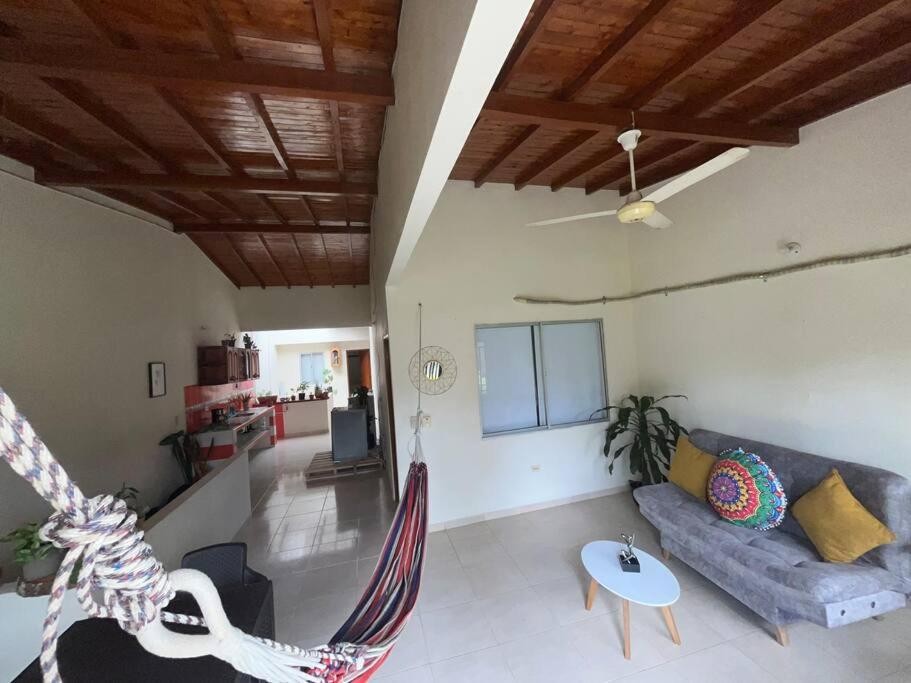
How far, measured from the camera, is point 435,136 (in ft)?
3.96

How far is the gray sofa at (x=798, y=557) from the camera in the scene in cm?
181

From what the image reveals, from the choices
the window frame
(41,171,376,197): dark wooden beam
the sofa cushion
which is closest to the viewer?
the sofa cushion

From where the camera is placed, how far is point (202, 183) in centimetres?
320

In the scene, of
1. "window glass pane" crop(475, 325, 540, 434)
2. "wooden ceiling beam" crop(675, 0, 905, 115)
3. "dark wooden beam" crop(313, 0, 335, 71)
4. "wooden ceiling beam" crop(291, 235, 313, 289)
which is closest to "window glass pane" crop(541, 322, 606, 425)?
"window glass pane" crop(475, 325, 540, 434)

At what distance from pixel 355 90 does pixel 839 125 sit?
3.12m

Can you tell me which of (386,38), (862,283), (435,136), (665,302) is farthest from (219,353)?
(862,283)

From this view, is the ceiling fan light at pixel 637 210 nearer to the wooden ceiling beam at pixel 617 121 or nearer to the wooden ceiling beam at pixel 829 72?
the wooden ceiling beam at pixel 617 121

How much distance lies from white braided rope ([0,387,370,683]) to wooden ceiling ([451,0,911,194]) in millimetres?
2226

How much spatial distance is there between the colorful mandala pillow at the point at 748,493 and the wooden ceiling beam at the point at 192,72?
3236mm

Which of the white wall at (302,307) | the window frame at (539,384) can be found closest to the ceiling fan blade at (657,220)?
the window frame at (539,384)

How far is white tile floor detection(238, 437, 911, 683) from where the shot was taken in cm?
185

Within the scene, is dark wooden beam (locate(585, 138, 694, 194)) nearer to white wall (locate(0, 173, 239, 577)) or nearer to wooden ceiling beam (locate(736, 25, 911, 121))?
wooden ceiling beam (locate(736, 25, 911, 121))

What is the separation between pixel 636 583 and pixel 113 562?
7.58 feet

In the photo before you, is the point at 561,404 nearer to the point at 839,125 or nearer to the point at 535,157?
the point at 535,157
